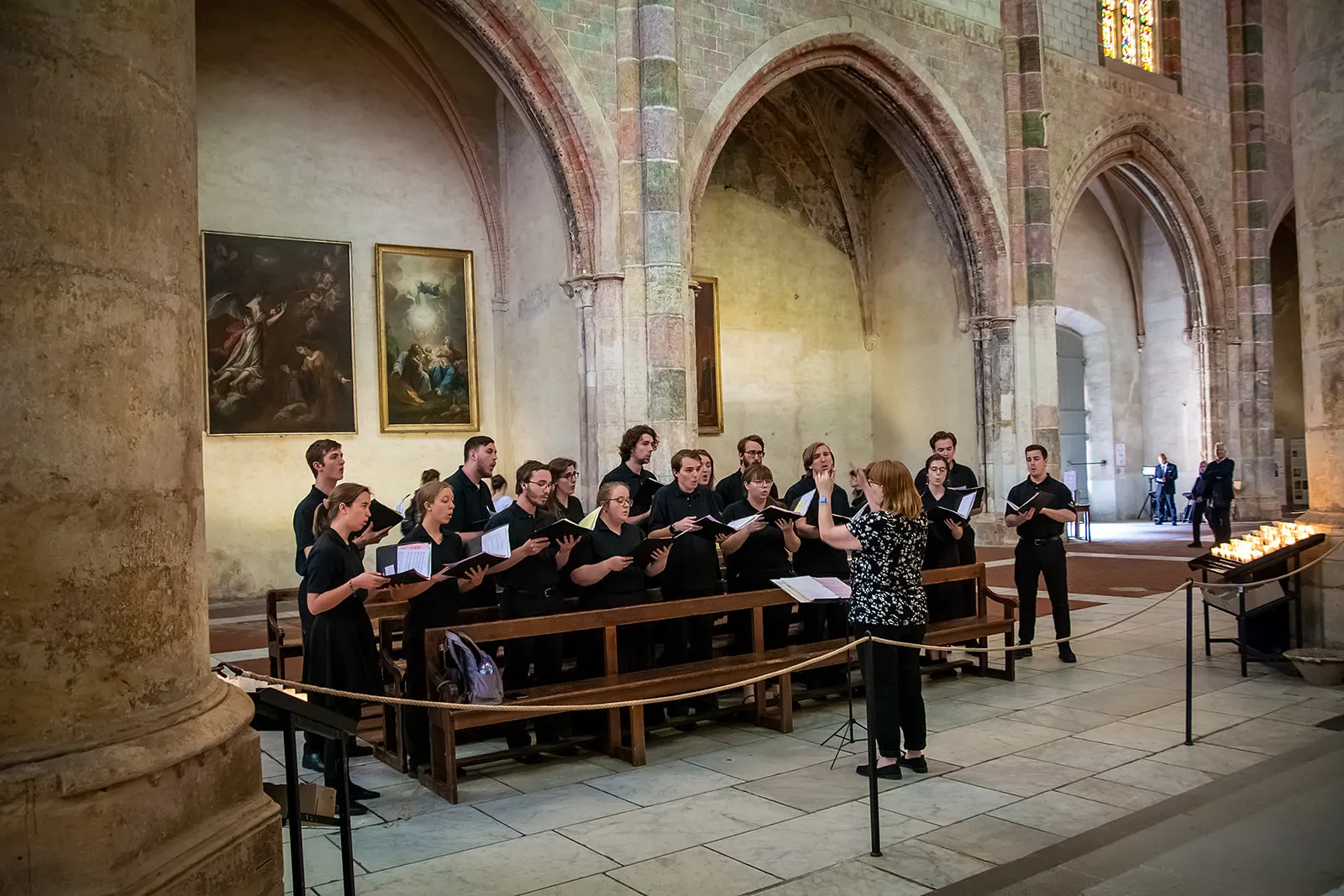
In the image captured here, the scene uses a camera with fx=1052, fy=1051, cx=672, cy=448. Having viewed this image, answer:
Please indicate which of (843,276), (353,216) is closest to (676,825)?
(353,216)

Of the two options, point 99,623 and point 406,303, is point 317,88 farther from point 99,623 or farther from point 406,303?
point 99,623

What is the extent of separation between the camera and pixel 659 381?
11820 mm

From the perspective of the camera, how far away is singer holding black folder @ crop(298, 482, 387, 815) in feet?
15.8

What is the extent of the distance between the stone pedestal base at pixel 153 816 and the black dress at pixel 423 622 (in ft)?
7.68

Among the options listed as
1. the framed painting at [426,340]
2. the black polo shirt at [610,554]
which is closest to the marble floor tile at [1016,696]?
the black polo shirt at [610,554]

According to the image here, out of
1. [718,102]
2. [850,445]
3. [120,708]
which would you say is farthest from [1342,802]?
[850,445]

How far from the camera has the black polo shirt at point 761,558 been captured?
22.0 ft

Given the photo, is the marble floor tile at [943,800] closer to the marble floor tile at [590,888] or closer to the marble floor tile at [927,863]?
the marble floor tile at [927,863]

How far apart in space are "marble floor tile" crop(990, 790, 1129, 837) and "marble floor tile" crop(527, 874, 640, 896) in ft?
5.55

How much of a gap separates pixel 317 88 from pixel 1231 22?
17.6m

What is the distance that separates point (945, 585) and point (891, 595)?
277cm

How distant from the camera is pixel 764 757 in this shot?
214 inches

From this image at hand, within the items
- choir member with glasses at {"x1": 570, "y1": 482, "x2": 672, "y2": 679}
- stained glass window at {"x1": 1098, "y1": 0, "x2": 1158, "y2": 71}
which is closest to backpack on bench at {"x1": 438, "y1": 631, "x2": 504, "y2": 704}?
choir member with glasses at {"x1": 570, "y1": 482, "x2": 672, "y2": 679}

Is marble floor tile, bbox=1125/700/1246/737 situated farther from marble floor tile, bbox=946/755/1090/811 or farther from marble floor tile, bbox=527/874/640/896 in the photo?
marble floor tile, bbox=527/874/640/896
